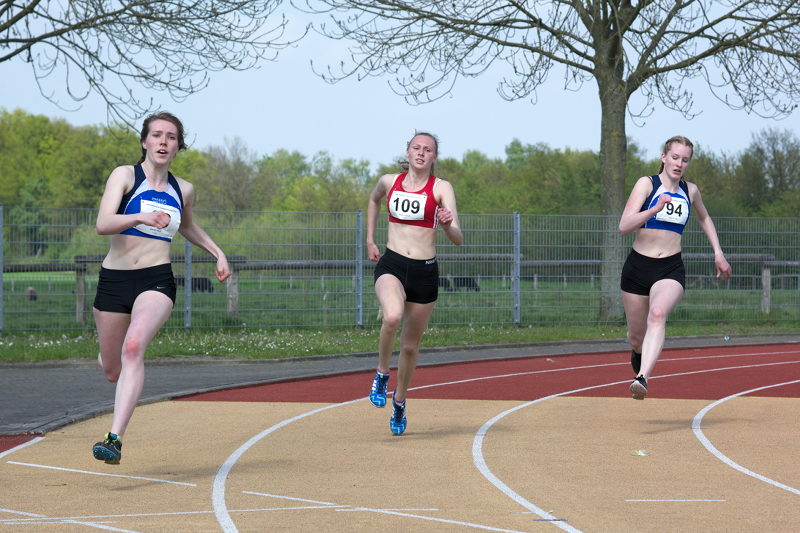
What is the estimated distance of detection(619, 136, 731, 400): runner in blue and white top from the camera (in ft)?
29.1

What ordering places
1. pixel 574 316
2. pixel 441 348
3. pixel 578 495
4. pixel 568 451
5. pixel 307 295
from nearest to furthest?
pixel 578 495, pixel 568 451, pixel 441 348, pixel 307 295, pixel 574 316

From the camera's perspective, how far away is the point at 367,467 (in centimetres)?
725

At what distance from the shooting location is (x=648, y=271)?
9.16 m

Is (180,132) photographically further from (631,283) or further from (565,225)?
(565,225)

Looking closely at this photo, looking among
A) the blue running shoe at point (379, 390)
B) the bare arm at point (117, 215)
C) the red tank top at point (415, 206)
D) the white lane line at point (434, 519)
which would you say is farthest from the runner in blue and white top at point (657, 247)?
the bare arm at point (117, 215)

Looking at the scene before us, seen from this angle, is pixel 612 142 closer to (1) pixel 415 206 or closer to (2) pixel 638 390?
(2) pixel 638 390

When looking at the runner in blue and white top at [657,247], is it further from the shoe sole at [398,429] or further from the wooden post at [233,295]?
the wooden post at [233,295]

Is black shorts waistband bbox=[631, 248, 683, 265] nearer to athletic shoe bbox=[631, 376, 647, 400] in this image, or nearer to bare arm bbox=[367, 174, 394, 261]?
athletic shoe bbox=[631, 376, 647, 400]

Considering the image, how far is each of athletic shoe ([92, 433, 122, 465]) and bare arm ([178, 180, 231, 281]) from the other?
1.17m

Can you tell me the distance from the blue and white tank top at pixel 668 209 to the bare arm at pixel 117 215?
13.9ft

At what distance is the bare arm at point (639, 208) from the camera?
8.70 metres

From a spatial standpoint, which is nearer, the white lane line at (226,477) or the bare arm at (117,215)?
the white lane line at (226,477)

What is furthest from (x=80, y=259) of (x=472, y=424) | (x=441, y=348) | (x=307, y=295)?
(x=472, y=424)

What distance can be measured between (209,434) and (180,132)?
2.81 metres
